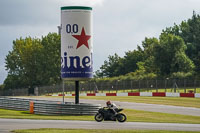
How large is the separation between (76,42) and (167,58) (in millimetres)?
70059

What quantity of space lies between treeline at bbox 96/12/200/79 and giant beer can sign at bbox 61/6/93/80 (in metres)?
54.8

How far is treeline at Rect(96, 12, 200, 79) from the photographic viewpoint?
102m

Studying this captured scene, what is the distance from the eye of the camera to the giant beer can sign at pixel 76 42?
117 feet

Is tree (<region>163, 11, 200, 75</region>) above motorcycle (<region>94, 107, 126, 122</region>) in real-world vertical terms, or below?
above

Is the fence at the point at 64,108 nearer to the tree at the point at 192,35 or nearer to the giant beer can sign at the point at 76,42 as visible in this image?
the giant beer can sign at the point at 76,42

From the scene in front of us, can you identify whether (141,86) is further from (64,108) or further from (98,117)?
(98,117)

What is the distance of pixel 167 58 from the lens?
342 feet

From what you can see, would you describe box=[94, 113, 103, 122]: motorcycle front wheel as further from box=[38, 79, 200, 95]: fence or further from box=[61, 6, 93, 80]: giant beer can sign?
box=[38, 79, 200, 95]: fence

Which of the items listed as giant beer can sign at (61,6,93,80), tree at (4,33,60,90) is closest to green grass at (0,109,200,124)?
giant beer can sign at (61,6,93,80)

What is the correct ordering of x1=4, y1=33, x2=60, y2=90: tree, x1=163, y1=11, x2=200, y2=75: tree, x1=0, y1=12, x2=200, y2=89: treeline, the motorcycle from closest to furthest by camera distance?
the motorcycle, x1=163, y1=11, x2=200, y2=75: tree, x1=0, y1=12, x2=200, y2=89: treeline, x1=4, y1=33, x2=60, y2=90: tree

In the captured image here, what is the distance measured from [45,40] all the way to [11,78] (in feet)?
49.0

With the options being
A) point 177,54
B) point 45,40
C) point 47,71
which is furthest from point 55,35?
point 177,54

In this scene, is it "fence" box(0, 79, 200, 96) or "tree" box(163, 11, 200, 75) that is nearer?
"fence" box(0, 79, 200, 96)

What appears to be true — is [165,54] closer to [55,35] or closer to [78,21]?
[55,35]
